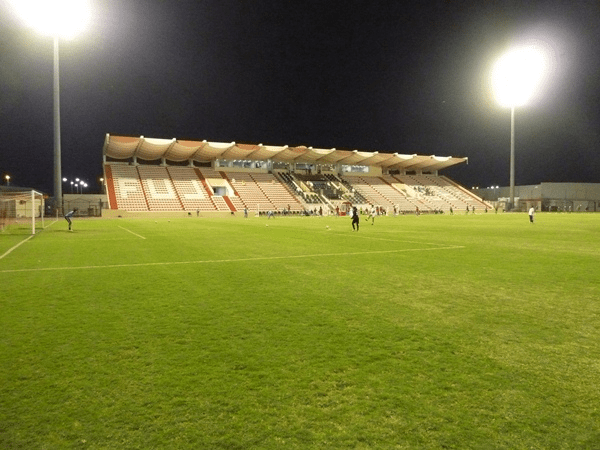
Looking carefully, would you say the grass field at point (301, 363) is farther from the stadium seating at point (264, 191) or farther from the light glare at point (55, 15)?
the stadium seating at point (264, 191)

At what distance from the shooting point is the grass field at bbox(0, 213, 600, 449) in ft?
8.75

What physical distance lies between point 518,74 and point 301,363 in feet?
205

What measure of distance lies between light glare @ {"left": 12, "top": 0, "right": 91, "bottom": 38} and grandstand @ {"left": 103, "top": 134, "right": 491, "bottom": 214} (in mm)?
19280

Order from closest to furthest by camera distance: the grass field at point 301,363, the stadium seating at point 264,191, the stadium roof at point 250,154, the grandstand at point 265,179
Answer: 1. the grass field at point 301,363
2. the stadium seating at point 264,191
3. the grandstand at point 265,179
4. the stadium roof at point 250,154

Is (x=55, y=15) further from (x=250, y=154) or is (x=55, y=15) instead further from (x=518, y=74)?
(x=518, y=74)

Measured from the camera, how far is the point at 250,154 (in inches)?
2598

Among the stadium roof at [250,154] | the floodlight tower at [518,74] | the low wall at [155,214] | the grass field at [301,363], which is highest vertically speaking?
the floodlight tower at [518,74]

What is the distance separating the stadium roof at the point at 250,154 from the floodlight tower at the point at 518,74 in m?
18.5

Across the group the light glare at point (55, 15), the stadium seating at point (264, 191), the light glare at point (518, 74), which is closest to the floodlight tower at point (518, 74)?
the light glare at point (518, 74)

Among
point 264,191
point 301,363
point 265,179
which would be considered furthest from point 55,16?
point 301,363

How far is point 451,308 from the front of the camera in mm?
5977

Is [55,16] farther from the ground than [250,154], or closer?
farther from the ground

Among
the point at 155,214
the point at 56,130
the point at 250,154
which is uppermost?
the point at 250,154

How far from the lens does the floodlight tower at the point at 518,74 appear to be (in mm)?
50500
